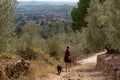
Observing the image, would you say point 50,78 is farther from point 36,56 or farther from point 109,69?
point 36,56

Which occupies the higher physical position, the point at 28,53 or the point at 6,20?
the point at 6,20

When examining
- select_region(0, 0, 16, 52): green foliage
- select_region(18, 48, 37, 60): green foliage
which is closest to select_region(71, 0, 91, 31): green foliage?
select_region(18, 48, 37, 60): green foliage

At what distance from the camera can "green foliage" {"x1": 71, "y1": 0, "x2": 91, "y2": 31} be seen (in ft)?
174

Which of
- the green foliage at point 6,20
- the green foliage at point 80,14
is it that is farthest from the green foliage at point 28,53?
the green foliage at point 80,14

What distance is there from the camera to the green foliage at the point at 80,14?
53.0m

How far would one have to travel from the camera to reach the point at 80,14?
53.2 m

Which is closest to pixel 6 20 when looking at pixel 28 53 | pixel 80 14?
pixel 28 53

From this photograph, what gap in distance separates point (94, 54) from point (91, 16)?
1006 cm

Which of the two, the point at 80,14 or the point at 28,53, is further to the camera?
the point at 80,14

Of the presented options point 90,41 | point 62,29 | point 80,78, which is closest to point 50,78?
point 80,78

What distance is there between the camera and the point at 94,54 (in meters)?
38.9

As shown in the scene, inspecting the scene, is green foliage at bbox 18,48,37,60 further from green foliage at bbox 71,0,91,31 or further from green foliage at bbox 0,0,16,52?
green foliage at bbox 71,0,91,31

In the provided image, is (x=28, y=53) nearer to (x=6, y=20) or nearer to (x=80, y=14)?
(x=6, y=20)

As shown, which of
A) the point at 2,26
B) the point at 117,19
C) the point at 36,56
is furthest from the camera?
the point at 36,56
